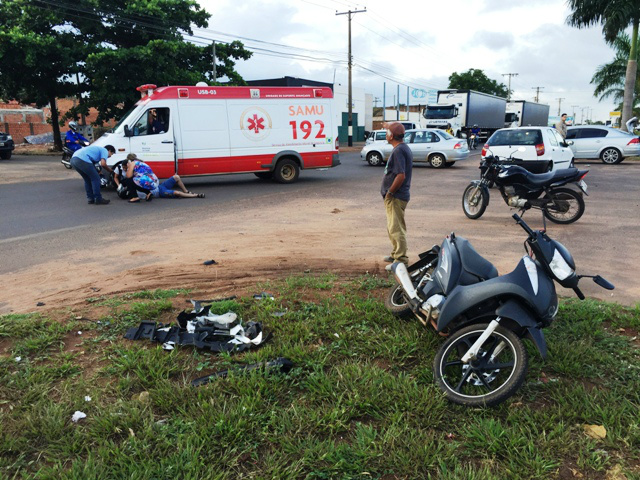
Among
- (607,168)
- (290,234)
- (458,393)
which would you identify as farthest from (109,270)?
(607,168)

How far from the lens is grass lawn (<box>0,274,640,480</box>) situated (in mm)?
2594

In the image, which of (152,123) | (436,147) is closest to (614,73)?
(436,147)

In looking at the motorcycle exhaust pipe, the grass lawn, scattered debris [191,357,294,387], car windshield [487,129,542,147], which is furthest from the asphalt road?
scattered debris [191,357,294,387]

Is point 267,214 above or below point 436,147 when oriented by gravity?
below

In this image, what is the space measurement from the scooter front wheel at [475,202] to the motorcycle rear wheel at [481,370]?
6.39m

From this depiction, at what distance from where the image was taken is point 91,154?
1109 cm

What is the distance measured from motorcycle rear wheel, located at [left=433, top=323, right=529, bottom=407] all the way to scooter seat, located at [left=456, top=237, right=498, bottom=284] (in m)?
0.64

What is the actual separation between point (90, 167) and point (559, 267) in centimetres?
1049

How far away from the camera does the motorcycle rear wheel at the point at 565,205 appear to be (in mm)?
8867

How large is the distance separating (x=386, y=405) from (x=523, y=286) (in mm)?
1153

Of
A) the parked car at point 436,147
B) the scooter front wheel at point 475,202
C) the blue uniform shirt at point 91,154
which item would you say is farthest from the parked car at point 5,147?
the scooter front wheel at point 475,202

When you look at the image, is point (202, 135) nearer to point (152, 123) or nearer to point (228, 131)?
point (228, 131)

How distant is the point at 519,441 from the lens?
2.74m

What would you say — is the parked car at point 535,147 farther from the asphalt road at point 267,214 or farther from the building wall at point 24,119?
the building wall at point 24,119
